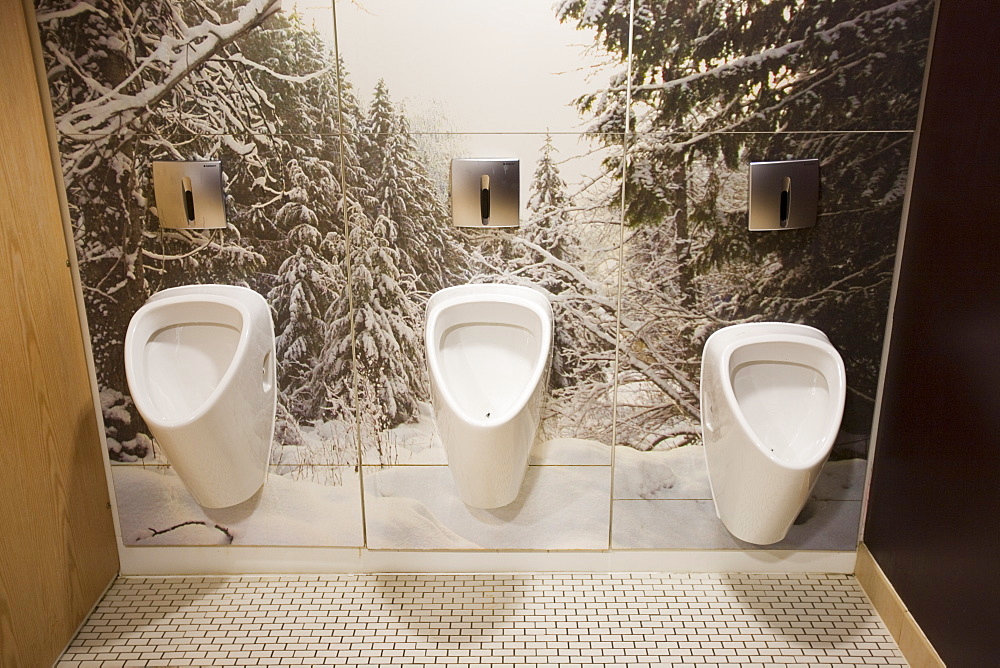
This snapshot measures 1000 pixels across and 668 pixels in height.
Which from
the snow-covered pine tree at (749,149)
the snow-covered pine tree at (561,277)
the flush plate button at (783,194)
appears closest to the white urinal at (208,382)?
the snow-covered pine tree at (561,277)

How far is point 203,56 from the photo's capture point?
1.86m

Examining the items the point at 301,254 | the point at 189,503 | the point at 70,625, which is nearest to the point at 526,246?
the point at 301,254

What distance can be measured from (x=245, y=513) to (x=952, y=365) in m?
2.07

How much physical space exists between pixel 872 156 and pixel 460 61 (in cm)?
117

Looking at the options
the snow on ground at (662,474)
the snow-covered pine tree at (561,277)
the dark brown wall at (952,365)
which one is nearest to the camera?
the dark brown wall at (952,365)

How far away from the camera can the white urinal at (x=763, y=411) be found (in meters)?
1.79

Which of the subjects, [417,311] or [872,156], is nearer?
[872,156]

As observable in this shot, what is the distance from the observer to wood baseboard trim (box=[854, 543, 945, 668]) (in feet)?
5.86

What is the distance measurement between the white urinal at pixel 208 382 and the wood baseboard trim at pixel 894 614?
189cm

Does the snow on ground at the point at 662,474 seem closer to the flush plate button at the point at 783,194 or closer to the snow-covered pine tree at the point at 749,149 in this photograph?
the snow-covered pine tree at the point at 749,149

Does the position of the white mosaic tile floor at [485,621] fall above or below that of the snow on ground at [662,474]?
below

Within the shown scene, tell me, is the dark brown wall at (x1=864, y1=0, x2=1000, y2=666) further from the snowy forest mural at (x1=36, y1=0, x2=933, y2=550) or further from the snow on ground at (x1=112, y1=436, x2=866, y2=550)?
the snow on ground at (x1=112, y1=436, x2=866, y2=550)

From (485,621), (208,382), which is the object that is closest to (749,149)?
(485,621)

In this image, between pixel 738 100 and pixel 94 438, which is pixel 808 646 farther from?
pixel 94 438
